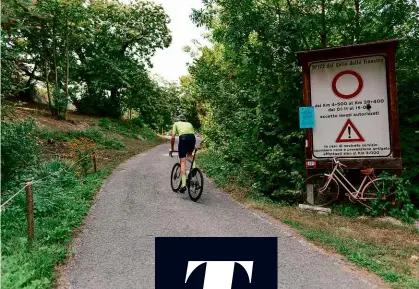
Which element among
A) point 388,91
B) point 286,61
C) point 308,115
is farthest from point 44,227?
point 388,91

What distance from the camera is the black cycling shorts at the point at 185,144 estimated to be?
8141 mm

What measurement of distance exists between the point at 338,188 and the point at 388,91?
8.22 ft

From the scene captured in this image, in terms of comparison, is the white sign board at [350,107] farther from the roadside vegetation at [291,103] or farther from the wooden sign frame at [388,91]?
the roadside vegetation at [291,103]

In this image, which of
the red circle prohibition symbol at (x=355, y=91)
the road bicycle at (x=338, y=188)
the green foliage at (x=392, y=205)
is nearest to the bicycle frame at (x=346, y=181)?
the road bicycle at (x=338, y=188)

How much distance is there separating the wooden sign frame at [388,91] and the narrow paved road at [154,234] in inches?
97.6

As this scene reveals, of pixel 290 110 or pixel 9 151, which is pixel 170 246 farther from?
pixel 290 110

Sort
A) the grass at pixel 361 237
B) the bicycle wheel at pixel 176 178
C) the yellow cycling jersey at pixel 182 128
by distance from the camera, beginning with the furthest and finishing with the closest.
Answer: the bicycle wheel at pixel 176 178 < the yellow cycling jersey at pixel 182 128 < the grass at pixel 361 237

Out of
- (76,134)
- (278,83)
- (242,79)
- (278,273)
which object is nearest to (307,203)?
(278,83)

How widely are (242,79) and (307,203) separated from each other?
6123 mm

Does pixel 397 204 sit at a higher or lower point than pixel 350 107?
lower

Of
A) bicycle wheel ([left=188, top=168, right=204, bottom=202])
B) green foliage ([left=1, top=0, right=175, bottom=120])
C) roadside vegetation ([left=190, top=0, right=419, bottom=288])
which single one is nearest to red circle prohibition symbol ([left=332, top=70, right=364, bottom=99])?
roadside vegetation ([left=190, top=0, right=419, bottom=288])

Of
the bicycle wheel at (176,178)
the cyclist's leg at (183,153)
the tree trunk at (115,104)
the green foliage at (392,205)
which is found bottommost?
the green foliage at (392,205)

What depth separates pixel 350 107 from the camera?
800 centimetres

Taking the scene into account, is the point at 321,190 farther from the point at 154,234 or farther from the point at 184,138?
the point at 154,234
